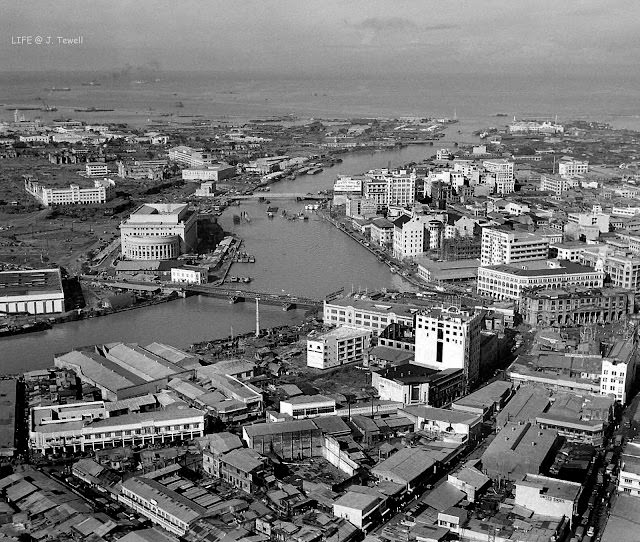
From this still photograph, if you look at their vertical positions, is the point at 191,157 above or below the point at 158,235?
above

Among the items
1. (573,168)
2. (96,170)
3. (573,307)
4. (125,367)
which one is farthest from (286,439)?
(573,168)

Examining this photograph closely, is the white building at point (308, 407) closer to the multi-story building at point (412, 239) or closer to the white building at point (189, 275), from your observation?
the white building at point (189, 275)

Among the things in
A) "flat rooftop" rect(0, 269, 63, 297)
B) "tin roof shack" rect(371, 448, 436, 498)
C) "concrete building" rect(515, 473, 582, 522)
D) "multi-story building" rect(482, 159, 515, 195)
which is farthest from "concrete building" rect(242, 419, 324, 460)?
"multi-story building" rect(482, 159, 515, 195)

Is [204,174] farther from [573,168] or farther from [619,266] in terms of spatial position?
[619,266]

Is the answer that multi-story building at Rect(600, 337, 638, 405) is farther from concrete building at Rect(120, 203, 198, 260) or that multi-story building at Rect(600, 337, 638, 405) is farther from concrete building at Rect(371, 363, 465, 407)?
concrete building at Rect(120, 203, 198, 260)

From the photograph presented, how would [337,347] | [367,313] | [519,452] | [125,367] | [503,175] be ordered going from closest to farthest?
1. [519,452]
2. [125,367]
3. [337,347]
4. [367,313]
5. [503,175]

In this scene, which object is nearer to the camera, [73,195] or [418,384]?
[418,384]

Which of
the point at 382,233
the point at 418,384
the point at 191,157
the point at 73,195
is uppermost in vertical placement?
the point at 191,157

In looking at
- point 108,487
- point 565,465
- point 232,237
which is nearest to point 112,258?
point 232,237
